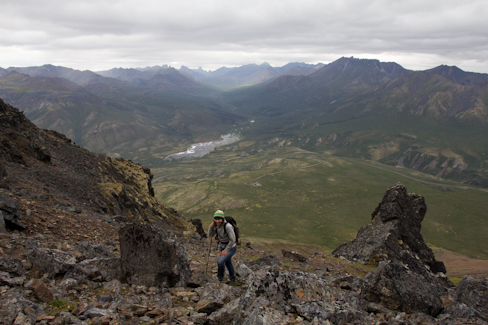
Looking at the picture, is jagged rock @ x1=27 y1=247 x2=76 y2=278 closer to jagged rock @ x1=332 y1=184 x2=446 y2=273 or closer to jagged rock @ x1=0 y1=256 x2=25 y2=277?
jagged rock @ x1=0 y1=256 x2=25 y2=277

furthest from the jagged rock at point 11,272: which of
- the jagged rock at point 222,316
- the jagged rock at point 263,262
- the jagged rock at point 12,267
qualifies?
the jagged rock at point 263,262

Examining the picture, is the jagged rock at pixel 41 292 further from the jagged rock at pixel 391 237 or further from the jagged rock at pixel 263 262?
the jagged rock at pixel 391 237

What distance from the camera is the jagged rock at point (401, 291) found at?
1369 cm

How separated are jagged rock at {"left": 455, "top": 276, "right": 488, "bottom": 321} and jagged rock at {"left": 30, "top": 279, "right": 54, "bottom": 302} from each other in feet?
59.7

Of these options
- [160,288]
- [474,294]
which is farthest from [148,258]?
[474,294]

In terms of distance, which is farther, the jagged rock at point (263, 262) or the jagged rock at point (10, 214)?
the jagged rock at point (263, 262)

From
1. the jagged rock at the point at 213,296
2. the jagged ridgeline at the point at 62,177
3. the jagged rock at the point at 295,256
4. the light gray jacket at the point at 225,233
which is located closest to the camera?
the jagged rock at the point at 213,296

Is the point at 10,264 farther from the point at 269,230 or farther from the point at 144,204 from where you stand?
the point at 269,230

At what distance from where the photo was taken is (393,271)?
49.1ft

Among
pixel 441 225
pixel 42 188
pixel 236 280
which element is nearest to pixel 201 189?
pixel 441 225

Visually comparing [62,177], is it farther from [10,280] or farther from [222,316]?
[222,316]

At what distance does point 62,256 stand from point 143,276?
11.8 feet

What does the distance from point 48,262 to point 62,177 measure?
92.7 feet

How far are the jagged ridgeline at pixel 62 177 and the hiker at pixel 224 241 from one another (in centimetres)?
1716
